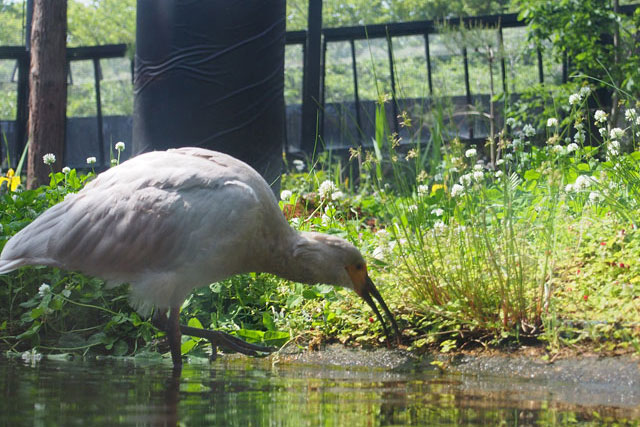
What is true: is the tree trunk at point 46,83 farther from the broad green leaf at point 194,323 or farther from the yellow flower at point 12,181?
the broad green leaf at point 194,323

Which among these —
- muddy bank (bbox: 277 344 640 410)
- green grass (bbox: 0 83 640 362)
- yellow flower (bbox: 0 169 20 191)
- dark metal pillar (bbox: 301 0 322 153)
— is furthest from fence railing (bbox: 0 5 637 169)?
muddy bank (bbox: 277 344 640 410)

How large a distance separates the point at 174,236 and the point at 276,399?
139 cm

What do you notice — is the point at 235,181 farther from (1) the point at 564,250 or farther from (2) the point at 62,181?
(2) the point at 62,181

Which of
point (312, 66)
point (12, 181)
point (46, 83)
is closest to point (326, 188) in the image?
point (12, 181)

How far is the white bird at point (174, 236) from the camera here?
14.7ft

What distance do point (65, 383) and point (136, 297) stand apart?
924 mm

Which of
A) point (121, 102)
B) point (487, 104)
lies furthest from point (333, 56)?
point (121, 102)

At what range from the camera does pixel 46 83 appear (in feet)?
35.2

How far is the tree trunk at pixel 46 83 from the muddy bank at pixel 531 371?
715cm

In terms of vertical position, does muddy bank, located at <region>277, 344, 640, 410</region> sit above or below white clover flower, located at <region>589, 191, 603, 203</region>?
below

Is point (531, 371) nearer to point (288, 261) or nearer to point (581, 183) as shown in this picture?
point (288, 261)

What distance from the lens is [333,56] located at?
14477 mm

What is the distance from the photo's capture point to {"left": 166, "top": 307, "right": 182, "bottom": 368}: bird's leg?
189 inches

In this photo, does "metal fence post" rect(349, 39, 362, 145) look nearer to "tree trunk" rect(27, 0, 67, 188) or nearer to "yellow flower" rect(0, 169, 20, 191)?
"tree trunk" rect(27, 0, 67, 188)
